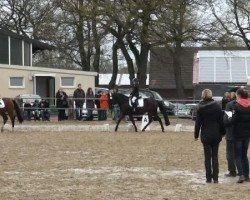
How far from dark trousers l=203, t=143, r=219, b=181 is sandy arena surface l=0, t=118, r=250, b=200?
0.20 meters

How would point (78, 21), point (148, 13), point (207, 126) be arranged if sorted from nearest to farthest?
point (207, 126)
point (148, 13)
point (78, 21)

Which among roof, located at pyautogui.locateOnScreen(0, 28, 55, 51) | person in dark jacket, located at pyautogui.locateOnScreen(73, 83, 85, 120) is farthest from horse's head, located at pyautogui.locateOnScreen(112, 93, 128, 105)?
roof, located at pyautogui.locateOnScreen(0, 28, 55, 51)

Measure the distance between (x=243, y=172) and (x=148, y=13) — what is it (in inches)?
1032

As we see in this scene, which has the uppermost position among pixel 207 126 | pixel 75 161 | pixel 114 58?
pixel 114 58

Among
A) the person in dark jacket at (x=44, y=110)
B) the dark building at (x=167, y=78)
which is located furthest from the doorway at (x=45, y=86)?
the dark building at (x=167, y=78)

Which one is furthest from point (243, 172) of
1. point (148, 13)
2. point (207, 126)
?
point (148, 13)

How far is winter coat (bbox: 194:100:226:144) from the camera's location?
11.6 meters

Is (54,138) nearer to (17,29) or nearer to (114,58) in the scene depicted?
(114,58)

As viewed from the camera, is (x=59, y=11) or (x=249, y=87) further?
(x=59, y=11)

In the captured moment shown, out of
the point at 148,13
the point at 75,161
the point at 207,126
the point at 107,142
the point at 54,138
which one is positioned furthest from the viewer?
the point at 148,13

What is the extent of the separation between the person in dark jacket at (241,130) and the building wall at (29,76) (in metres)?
25.9

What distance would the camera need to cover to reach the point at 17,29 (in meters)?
53.6

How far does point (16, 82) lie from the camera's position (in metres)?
37.5

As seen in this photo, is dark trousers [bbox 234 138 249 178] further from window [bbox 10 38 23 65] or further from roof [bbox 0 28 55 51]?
window [bbox 10 38 23 65]
